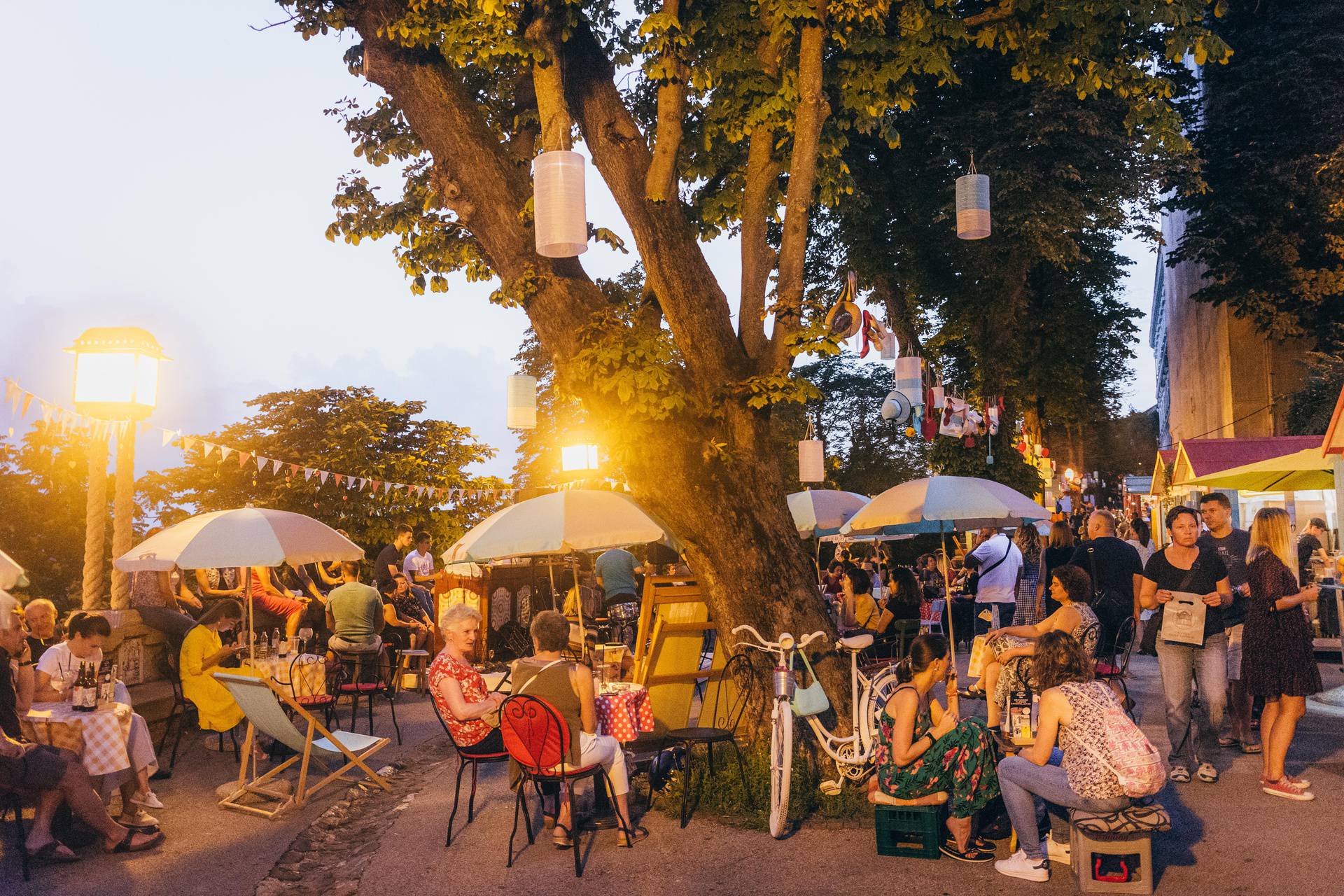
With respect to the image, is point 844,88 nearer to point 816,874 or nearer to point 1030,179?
point 816,874

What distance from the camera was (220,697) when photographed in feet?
26.9

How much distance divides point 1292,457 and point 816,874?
8045 millimetres

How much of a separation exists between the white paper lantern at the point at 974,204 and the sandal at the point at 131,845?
28.2ft

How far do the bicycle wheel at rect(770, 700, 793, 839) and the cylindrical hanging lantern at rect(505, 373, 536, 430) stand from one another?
10.1m

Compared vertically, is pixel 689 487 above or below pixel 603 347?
below

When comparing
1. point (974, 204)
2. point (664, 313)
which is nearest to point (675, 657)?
point (664, 313)

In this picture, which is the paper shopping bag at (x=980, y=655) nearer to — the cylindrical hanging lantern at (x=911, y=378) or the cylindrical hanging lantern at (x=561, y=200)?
the cylindrical hanging lantern at (x=561, y=200)

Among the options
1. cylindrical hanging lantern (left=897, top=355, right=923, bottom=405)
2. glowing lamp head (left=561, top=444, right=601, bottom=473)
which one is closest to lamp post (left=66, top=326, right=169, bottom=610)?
glowing lamp head (left=561, top=444, right=601, bottom=473)

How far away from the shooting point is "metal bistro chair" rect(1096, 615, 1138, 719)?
8.35 metres

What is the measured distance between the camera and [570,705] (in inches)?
Answer: 235

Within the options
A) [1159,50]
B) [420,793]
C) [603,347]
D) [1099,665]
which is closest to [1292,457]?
[1099,665]

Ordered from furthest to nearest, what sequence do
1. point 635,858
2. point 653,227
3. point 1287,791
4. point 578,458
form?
1. point 578,458
2. point 653,227
3. point 1287,791
4. point 635,858

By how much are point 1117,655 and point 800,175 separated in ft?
16.3

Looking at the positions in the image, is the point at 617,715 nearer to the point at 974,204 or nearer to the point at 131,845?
the point at 131,845
